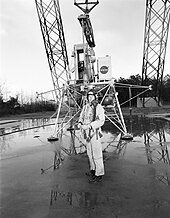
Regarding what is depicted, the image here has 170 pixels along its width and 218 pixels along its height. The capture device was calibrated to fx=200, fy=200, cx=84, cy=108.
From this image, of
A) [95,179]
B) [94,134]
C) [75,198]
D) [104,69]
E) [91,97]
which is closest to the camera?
[75,198]

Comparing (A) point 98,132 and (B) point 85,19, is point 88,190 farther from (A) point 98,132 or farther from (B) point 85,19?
(B) point 85,19

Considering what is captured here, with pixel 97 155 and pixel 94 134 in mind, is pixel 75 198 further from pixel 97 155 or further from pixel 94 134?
pixel 94 134

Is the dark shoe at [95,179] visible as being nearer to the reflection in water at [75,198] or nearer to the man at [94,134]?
the man at [94,134]

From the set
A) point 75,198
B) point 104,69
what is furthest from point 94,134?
point 104,69

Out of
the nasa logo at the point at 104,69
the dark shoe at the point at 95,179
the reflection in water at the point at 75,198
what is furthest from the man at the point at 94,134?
the nasa logo at the point at 104,69

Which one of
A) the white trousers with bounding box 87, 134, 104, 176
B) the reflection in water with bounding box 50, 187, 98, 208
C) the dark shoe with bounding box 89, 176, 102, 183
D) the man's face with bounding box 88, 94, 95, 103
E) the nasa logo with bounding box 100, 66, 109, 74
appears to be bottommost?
the reflection in water with bounding box 50, 187, 98, 208

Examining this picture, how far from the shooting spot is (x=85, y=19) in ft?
33.4

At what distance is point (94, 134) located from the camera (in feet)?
13.2

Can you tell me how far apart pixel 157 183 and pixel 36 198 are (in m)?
2.15

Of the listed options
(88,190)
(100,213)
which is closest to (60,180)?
(88,190)

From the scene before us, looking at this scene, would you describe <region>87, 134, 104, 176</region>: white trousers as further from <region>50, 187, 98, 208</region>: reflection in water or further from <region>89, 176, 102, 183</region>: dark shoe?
<region>50, 187, 98, 208</region>: reflection in water

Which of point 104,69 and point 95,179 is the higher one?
point 104,69

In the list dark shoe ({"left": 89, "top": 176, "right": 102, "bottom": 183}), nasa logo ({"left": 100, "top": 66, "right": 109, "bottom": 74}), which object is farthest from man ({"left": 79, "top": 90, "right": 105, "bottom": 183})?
nasa logo ({"left": 100, "top": 66, "right": 109, "bottom": 74})

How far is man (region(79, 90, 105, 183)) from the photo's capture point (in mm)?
3969
